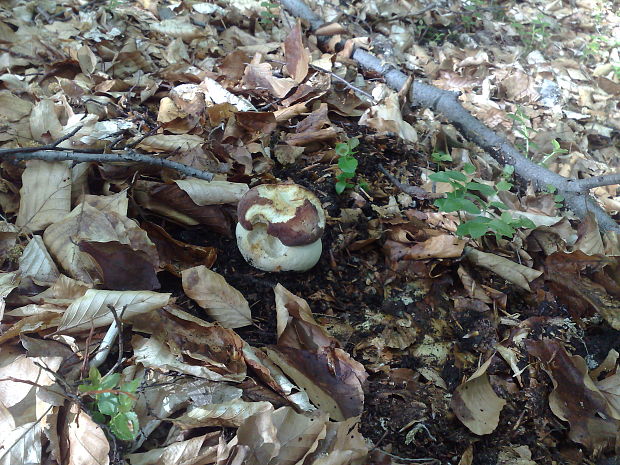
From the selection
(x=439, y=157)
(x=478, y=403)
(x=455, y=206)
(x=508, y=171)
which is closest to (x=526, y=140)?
(x=508, y=171)

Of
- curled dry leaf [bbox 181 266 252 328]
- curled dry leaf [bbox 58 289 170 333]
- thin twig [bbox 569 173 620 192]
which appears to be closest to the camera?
curled dry leaf [bbox 58 289 170 333]

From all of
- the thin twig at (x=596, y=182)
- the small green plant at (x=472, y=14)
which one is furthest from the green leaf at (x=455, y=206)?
the small green plant at (x=472, y=14)

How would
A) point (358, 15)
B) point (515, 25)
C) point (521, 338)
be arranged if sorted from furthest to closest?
1. point (515, 25)
2. point (358, 15)
3. point (521, 338)

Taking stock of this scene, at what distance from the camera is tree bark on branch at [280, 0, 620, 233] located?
264 cm

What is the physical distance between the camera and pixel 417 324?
192 cm

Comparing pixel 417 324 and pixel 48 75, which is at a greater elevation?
pixel 48 75

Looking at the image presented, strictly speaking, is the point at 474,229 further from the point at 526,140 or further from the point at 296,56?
the point at 526,140

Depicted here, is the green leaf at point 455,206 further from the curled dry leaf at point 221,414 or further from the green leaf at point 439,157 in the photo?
the curled dry leaf at point 221,414

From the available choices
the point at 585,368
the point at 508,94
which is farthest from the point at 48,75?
the point at 508,94

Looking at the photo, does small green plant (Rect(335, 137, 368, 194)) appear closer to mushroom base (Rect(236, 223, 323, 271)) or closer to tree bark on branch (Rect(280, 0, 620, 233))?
mushroom base (Rect(236, 223, 323, 271))

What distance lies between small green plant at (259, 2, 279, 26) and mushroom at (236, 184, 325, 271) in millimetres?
2455

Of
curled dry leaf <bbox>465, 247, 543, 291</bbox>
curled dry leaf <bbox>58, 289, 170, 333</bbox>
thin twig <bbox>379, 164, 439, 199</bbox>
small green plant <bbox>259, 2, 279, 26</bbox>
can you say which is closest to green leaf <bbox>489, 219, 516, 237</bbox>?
curled dry leaf <bbox>465, 247, 543, 291</bbox>

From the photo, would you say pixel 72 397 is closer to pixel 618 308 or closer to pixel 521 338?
pixel 521 338

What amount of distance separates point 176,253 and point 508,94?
3306mm
